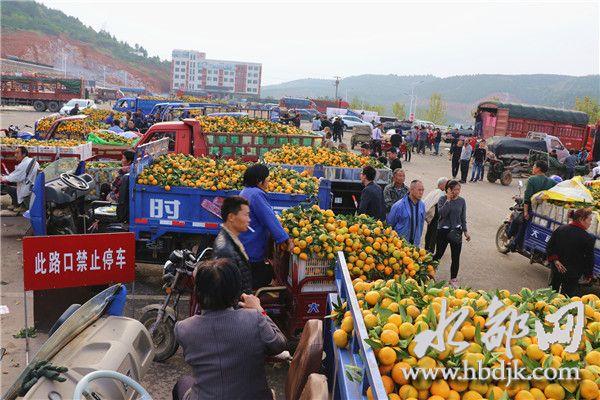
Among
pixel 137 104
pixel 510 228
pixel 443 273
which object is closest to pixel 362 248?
pixel 443 273

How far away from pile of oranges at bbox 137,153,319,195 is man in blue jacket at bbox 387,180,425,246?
1.48m

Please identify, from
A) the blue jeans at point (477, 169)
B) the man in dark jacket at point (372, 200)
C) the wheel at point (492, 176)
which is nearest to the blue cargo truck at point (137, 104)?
the blue jeans at point (477, 169)

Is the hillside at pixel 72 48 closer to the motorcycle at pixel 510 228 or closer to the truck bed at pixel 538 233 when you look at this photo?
the motorcycle at pixel 510 228

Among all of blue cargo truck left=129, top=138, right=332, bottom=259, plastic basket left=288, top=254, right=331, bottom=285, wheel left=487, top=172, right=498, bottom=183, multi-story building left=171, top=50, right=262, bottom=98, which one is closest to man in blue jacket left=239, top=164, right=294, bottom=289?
plastic basket left=288, top=254, right=331, bottom=285

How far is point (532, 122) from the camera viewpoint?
3247 centimetres

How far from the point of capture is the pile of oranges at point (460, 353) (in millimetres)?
2506

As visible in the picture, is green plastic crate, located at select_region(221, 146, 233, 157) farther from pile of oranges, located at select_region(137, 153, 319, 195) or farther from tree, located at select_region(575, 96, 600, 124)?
tree, located at select_region(575, 96, 600, 124)

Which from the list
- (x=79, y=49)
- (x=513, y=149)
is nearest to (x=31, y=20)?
(x=79, y=49)

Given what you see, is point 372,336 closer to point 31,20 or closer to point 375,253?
point 375,253

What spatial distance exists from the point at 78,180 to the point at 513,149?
21.2 meters

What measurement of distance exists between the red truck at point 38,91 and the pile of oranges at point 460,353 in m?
48.9

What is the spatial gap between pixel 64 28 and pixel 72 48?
19.9m

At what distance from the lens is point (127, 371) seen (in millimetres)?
3740

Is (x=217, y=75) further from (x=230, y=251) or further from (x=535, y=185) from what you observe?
(x=230, y=251)
